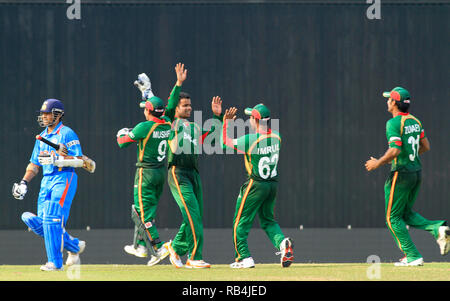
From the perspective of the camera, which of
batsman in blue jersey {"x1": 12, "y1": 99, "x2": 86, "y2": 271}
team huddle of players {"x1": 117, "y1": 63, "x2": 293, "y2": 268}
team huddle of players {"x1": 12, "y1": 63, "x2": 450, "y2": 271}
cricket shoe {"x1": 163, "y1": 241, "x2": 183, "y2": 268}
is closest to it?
batsman in blue jersey {"x1": 12, "y1": 99, "x2": 86, "y2": 271}

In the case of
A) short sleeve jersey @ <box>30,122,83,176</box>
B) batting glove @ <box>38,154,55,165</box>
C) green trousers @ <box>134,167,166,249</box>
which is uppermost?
short sleeve jersey @ <box>30,122,83,176</box>

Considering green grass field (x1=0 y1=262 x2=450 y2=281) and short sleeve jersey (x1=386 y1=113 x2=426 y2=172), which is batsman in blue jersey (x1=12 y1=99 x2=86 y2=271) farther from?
short sleeve jersey (x1=386 y1=113 x2=426 y2=172)

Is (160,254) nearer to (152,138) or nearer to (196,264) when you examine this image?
(196,264)

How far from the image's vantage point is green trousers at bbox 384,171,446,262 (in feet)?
39.4

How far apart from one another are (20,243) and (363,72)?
8.65m

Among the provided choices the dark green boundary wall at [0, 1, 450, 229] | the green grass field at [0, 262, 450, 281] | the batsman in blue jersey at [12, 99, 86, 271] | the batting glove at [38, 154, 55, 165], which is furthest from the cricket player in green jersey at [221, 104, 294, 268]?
the dark green boundary wall at [0, 1, 450, 229]

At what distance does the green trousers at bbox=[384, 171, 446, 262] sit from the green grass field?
0.39 metres

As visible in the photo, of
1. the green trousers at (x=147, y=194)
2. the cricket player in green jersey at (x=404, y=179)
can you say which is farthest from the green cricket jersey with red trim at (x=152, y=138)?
the cricket player in green jersey at (x=404, y=179)

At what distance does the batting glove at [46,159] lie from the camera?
37.2 feet

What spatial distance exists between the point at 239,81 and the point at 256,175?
27.2 ft

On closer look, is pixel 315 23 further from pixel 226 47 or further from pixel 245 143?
pixel 245 143

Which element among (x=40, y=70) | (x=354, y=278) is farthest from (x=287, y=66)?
(x=354, y=278)

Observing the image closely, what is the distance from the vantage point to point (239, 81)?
19.9 metres

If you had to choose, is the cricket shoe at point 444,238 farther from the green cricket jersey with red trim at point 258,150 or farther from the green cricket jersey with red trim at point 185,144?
the green cricket jersey with red trim at point 185,144
